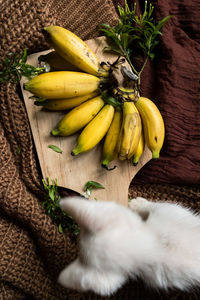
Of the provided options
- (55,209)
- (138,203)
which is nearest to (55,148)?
(55,209)

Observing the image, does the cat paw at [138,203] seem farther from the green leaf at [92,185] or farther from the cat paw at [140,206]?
the green leaf at [92,185]

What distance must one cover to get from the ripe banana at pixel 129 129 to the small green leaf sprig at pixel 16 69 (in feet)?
0.87

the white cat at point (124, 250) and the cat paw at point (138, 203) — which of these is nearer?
the white cat at point (124, 250)

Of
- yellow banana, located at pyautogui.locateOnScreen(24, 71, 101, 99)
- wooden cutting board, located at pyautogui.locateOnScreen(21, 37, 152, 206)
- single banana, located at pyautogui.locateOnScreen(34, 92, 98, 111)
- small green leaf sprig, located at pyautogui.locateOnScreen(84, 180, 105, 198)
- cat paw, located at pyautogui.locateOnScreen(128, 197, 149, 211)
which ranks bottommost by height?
cat paw, located at pyautogui.locateOnScreen(128, 197, 149, 211)

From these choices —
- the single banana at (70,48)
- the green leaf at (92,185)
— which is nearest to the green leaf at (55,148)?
the green leaf at (92,185)

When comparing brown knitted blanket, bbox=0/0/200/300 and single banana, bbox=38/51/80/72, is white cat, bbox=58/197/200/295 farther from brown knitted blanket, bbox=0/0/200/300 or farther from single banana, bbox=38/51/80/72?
single banana, bbox=38/51/80/72

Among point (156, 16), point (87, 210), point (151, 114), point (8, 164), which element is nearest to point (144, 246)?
point (87, 210)

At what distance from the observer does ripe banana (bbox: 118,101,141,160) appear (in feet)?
2.54

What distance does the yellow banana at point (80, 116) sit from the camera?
798mm

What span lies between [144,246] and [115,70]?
1.48ft

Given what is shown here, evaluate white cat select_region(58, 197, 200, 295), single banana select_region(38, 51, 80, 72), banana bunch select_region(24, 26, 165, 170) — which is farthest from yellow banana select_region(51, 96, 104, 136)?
white cat select_region(58, 197, 200, 295)

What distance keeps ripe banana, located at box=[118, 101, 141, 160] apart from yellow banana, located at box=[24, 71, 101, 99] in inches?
4.3

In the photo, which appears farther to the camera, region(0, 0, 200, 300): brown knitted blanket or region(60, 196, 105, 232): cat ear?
region(0, 0, 200, 300): brown knitted blanket

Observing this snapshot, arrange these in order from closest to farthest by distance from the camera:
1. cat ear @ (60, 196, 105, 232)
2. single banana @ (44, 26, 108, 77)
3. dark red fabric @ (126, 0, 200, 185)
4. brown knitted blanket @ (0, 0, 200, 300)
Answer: cat ear @ (60, 196, 105, 232)
single banana @ (44, 26, 108, 77)
brown knitted blanket @ (0, 0, 200, 300)
dark red fabric @ (126, 0, 200, 185)
